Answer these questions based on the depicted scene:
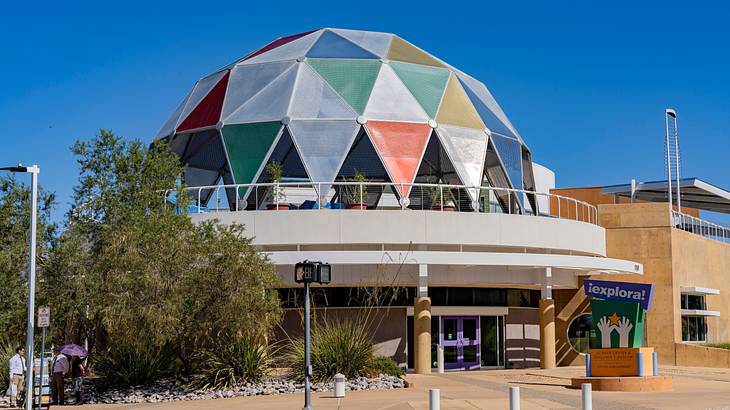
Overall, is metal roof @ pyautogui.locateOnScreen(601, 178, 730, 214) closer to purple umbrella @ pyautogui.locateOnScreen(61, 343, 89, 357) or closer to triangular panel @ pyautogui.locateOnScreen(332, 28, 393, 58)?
triangular panel @ pyautogui.locateOnScreen(332, 28, 393, 58)

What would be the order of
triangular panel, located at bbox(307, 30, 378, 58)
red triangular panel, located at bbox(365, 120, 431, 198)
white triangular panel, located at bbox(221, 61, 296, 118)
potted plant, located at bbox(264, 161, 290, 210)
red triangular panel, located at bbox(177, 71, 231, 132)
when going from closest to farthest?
potted plant, located at bbox(264, 161, 290, 210)
red triangular panel, located at bbox(365, 120, 431, 198)
white triangular panel, located at bbox(221, 61, 296, 118)
red triangular panel, located at bbox(177, 71, 231, 132)
triangular panel, located at bbox(307, 30, 378, 58)

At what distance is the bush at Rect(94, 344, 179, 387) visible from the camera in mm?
25266

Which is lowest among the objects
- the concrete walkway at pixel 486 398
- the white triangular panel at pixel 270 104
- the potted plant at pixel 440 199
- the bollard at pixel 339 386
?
the concrete walkway at pixel 486 398

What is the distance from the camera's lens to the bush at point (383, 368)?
2548 centimetres

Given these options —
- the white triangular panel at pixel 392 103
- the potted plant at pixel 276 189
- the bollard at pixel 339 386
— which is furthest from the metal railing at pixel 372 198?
the bollard at pixel 339 386

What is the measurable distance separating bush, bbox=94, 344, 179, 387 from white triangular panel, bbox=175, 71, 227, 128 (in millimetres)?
15765

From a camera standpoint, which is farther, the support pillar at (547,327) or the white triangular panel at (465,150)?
the white triangular panel at (465,150)

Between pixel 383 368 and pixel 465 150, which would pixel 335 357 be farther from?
pixel 465 150

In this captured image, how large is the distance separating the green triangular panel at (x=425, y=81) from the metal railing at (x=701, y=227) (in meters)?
11.0

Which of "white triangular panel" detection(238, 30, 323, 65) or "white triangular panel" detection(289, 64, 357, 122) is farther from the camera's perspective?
"white triangular panel" detection(238, 30, 323, 65)

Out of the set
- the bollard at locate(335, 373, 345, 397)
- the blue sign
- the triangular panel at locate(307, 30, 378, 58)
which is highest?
the triangular panel at locate(307, 30, 378, 58)

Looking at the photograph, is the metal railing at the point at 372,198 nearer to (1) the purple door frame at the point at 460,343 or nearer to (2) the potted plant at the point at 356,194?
(2) the potted plant at the point at 356,194

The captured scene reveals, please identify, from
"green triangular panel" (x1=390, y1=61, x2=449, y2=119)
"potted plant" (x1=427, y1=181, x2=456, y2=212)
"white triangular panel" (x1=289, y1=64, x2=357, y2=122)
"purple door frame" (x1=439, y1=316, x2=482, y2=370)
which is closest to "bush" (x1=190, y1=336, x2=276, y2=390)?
→ "purple door frame" (x1=439, y1=316, x2=482, y2=370)

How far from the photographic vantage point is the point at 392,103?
3712 cm
